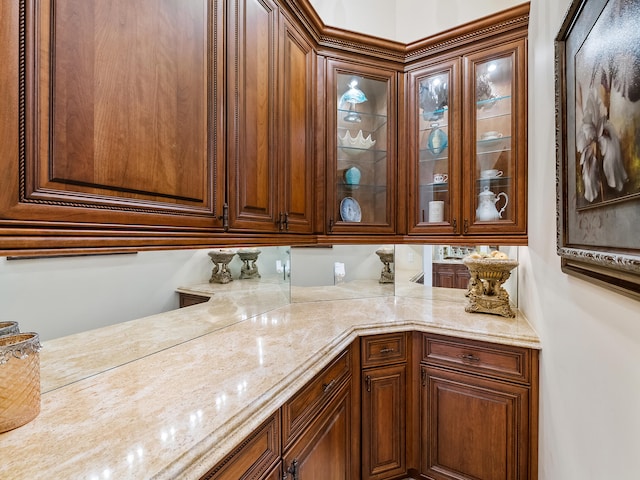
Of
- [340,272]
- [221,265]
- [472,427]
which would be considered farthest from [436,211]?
[221,265]

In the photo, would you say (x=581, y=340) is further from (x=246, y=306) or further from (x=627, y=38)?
(x=246, y=306)

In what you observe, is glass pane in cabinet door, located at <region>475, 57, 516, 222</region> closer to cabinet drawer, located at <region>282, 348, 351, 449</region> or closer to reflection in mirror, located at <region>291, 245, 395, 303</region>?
reflection in mirror, located at <region>291, 245, 395, 303</region>

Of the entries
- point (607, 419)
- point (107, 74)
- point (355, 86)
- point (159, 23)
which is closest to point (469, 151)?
point (355, 86)

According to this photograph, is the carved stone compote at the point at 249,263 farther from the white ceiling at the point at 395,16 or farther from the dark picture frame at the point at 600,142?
the white ceiling at the point at 395,16

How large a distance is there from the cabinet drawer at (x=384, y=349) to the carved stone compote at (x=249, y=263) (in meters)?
0.72

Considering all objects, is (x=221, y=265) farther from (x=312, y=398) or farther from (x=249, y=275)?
(x=312, y=398)

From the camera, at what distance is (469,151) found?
6.12 feet

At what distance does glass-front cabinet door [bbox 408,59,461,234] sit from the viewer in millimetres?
1904

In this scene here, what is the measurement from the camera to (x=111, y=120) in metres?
0.83

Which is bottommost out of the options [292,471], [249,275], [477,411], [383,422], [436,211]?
[383,422]

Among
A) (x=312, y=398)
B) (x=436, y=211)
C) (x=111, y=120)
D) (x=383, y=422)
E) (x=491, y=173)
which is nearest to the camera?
(x=111, y=120)

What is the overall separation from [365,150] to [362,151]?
2cm

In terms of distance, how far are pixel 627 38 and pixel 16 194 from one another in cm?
123

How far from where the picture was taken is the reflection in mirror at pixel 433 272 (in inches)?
89.0
